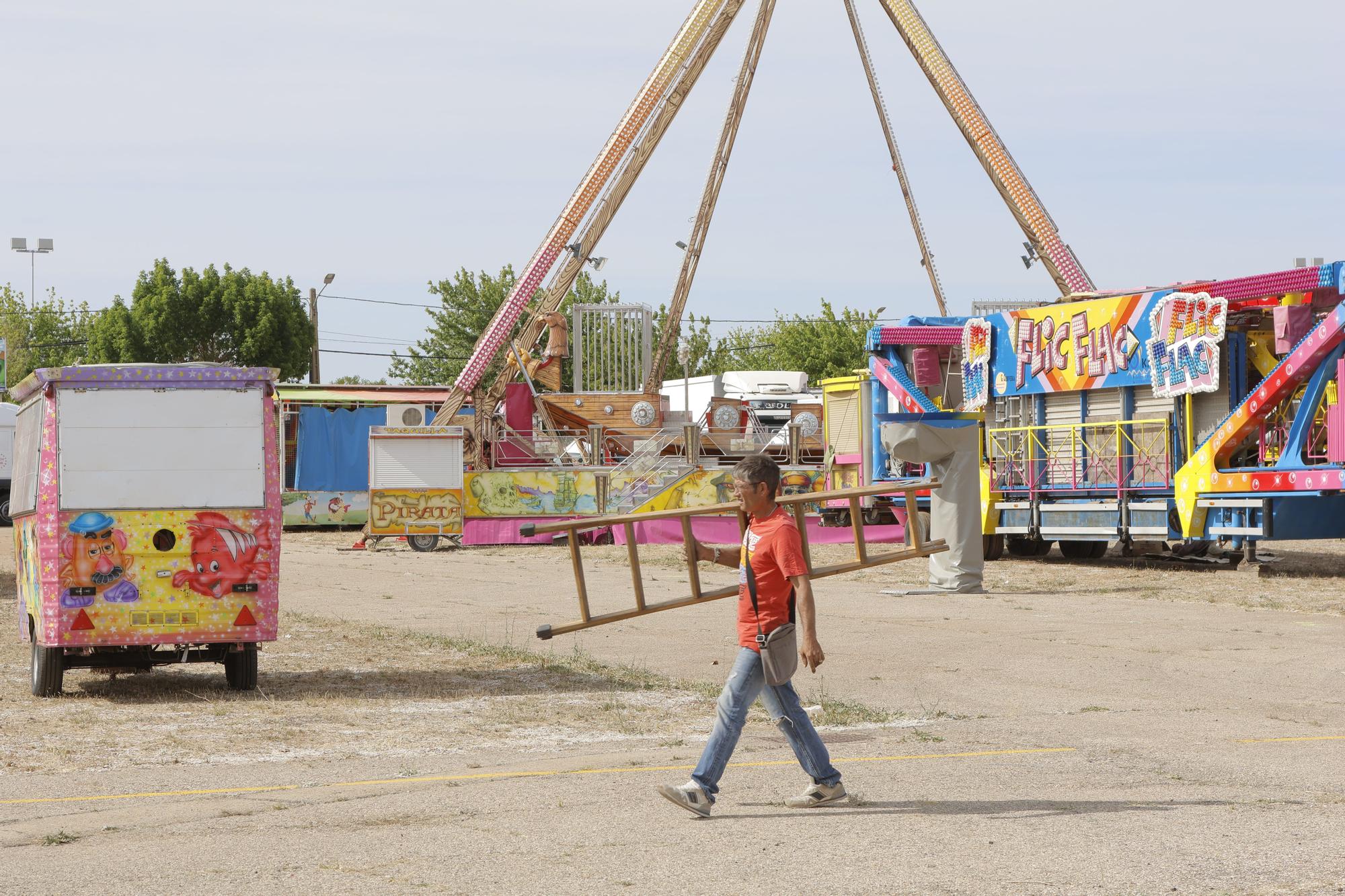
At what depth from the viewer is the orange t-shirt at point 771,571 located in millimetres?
7301

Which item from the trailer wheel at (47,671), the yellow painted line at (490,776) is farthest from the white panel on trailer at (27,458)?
the yellow painted line at (490,776)

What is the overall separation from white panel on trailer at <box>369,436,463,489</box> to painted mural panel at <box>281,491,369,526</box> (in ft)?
23.1

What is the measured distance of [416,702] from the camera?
11.4 meters

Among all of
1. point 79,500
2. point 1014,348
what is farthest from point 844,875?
point 1014,348

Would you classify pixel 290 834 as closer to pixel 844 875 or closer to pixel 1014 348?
pixel 844 875

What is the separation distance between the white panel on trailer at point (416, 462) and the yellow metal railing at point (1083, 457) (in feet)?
37.0

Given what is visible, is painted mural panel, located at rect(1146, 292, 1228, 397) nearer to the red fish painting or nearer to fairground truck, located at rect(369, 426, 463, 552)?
fairground truck, located at rect(369, 426, 463, 552)

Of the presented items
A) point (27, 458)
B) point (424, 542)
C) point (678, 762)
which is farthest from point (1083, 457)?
point (678, 762)

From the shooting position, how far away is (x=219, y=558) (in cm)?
1180

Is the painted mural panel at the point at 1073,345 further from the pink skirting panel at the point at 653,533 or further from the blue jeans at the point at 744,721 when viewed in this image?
the blue jeans at the point at 744,721

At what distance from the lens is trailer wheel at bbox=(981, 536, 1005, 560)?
2783 centimetres

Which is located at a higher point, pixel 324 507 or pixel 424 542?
pixel 324 507

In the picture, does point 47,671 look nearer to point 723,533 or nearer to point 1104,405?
point 1104,405

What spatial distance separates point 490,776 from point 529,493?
26.2 meters
